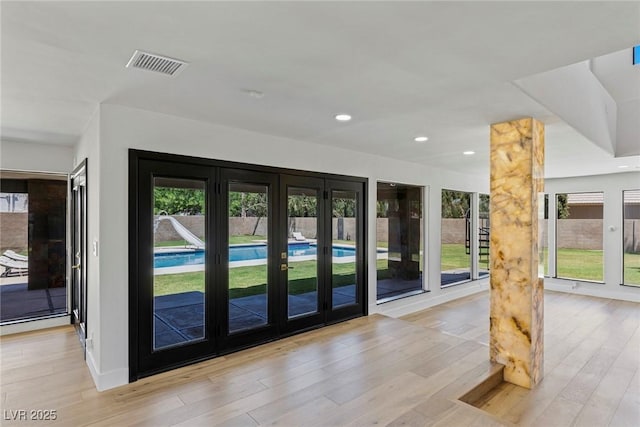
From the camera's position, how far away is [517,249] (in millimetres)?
3373

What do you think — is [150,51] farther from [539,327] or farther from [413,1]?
[539,327]

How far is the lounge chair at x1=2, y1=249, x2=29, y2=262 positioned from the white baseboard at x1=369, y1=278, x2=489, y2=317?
5.35 meters

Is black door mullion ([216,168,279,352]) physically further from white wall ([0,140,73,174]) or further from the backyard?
white wall ([0,140,73,174])

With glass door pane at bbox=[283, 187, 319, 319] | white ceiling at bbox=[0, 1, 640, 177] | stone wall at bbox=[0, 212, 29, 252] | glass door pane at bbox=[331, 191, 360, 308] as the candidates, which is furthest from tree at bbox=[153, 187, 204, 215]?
stone wall at bbox=[0, 212, 29, 252]

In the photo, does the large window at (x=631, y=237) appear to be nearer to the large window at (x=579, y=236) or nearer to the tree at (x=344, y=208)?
the large window at (x=579, y=236)

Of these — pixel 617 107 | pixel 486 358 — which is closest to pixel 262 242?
pixel 486 358

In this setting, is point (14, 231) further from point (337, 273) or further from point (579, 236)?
point (579, 236)

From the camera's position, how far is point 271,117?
347 cm

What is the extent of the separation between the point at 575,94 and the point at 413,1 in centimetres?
327

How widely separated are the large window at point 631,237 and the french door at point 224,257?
264 inches

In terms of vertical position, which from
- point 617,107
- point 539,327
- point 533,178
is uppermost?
point 617,107

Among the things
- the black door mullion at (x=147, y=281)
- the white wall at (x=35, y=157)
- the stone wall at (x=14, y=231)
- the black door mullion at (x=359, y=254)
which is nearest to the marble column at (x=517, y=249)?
the black door mullion at (x=359, y=254)

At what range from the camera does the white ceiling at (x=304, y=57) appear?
1.69 meters

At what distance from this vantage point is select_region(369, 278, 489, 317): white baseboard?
5701mm
